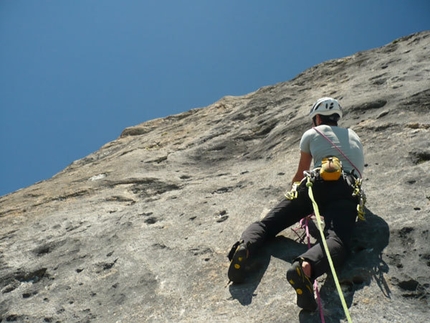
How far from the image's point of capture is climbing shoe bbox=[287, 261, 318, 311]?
376cm

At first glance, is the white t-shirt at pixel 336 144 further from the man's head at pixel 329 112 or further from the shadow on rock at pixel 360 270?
the shadow on rock at pixel 360 270

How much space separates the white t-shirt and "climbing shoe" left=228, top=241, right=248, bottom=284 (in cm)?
116

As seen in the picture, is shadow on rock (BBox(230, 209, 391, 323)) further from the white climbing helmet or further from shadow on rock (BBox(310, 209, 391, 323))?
the white climbing helmet

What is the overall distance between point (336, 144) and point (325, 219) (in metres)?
0.92

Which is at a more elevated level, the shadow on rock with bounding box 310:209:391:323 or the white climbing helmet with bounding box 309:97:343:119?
the white climbing helmet with bounding box 309:97:343:119

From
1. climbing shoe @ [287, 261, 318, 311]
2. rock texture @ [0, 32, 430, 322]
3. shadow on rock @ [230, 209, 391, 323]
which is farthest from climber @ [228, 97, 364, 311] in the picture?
rock texture @ [0, 32, 430, 322]

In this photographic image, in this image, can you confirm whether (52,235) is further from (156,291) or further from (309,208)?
(309,208)

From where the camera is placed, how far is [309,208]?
4871mm

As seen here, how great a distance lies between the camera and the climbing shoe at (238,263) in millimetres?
4527

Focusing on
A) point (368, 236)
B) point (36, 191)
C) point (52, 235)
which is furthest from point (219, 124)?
point (368, 236)

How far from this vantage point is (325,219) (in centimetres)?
450

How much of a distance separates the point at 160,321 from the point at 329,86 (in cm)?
739

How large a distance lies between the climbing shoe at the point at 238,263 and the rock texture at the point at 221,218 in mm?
106

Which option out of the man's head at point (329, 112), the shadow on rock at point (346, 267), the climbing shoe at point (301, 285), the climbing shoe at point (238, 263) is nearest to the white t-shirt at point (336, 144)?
the man's head at point (329, 112)
